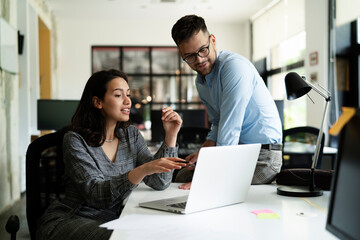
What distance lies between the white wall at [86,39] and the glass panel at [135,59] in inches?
6.3

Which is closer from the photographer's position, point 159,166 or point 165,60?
point 159,166

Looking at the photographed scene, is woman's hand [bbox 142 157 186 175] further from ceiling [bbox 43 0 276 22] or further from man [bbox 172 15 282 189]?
ceiling [bbox 43 0 276 22]

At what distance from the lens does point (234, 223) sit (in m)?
1.15

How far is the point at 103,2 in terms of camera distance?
25.1 feet

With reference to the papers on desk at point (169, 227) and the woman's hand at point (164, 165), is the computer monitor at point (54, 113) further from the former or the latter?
the papers on desk at point (169, 227)

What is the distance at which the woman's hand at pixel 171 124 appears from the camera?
1.66 meters

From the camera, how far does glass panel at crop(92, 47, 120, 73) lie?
9234 millimetres

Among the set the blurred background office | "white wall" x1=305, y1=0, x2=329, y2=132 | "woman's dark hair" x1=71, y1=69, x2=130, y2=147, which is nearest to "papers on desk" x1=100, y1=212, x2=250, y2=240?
"woman's dark hair" x1=71, y1=69, x2=130, y2=147

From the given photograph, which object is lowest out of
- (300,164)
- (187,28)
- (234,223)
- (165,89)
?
(300,164)

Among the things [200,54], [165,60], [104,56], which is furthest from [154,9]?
[200,54]

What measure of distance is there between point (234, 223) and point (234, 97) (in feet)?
2.35

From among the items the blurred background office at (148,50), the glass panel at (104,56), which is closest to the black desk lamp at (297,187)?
the blurred background office at (148,50)

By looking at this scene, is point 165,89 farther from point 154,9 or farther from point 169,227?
point 169,227

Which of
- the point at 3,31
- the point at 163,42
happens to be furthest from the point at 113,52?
the point at 3,31
